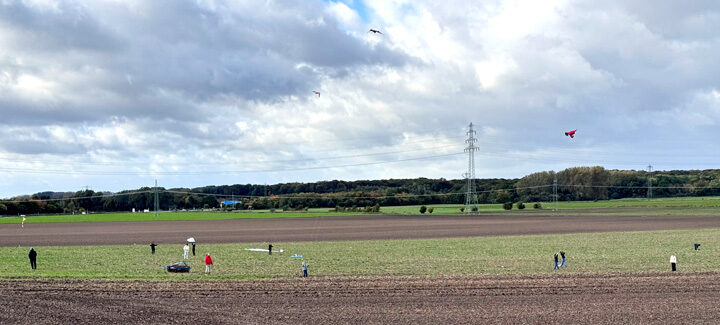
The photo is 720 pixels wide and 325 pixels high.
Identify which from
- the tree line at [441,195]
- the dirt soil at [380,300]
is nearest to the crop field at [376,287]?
the dirt soil at [380,300]

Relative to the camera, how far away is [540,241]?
54.0 metres

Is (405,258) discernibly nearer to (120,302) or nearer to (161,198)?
(120,302)

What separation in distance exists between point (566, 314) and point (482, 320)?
9.36ft

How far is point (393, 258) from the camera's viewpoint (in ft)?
130

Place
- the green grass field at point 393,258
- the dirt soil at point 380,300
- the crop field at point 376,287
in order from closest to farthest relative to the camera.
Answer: the dirt soil at point 380,300
the crop field at point 376,287
the green grass field at point 393,258

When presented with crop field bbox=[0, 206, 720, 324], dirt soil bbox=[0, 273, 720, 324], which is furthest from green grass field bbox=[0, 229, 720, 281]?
dirt soil bbox=[0, 273, 720, 324]

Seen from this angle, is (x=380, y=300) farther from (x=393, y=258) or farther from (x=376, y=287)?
(x=393, y=258)

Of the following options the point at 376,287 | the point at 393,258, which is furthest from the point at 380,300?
the point at 393,258

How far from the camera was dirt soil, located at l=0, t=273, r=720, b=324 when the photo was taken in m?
20.3

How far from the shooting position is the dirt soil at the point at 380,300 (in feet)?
66.6

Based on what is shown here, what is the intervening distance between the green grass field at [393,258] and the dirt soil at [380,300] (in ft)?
10.8

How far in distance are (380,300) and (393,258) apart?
53.1 feet

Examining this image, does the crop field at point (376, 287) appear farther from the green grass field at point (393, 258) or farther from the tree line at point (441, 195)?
the tree line at point (441, 195)

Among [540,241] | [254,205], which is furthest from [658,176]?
[540,241]
